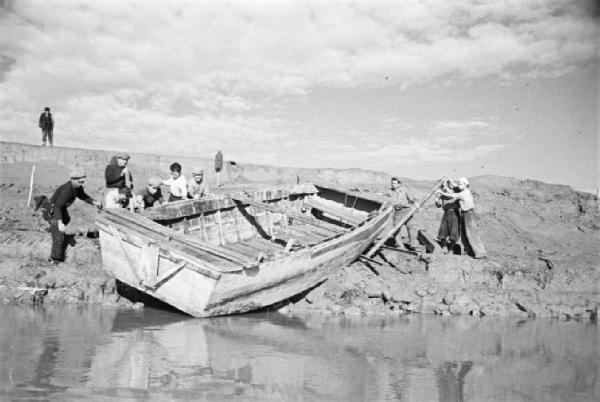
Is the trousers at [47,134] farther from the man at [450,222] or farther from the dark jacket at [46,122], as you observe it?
the man at [450,222]

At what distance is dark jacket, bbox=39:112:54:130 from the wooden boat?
37.0 ft

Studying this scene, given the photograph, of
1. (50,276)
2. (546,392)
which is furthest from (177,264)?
(546,392)

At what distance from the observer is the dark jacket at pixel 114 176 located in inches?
283

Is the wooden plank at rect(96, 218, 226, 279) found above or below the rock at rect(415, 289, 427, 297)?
above

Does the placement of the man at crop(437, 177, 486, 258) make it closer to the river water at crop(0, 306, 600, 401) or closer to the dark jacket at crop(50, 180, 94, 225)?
the river water at crop(0, 306, 600, 401)

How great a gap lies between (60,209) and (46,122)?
37.8 feet

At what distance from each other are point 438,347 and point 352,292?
6.17 feet

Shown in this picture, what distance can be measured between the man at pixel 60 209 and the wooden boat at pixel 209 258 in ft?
3.37

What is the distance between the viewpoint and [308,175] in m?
25.3

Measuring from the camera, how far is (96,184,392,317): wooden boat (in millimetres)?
5086

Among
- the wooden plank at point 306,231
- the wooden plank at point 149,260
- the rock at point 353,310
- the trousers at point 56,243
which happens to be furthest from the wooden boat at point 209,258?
the trousers at point 56,243

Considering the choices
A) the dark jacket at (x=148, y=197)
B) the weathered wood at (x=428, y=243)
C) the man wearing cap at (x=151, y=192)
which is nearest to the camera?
the man wearing cap at (x=151, y=192)

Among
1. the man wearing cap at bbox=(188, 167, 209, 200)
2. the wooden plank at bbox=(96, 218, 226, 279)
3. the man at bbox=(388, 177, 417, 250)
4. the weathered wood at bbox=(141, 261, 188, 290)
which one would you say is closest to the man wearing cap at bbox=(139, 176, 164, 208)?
the man wearing cap at bbox=(188, 167, 209, 200)

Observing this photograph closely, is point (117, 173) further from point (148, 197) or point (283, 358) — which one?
point (283, 358)
